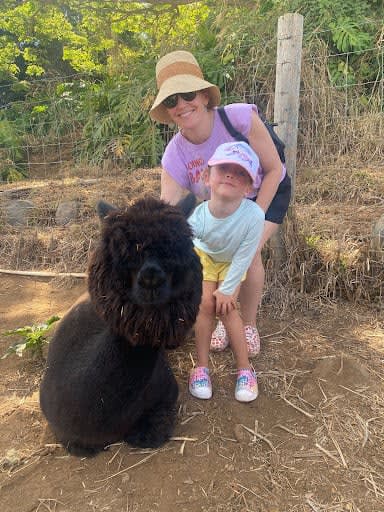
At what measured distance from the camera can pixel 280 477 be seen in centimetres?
224

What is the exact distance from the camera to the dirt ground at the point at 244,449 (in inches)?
83.5

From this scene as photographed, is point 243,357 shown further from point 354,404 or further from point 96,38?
point 96,38

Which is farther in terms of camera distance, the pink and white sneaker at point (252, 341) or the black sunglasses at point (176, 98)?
the pink and white sneaker at point (252, 341)

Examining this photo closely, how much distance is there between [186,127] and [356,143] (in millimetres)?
4259

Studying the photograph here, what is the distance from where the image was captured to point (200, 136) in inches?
115

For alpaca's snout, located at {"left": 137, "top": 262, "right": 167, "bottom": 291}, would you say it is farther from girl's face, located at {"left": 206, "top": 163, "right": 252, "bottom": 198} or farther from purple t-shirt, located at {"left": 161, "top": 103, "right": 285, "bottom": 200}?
purple t-shirt, located at {"left": 161, "top": 103, "right": 285, "bottom": 200}

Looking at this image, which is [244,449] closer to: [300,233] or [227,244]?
[227,244]

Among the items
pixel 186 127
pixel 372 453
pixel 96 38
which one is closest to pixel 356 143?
pixel 186 127

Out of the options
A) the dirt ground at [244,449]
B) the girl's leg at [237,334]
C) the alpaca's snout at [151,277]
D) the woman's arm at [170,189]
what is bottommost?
the dirt ground at [244,449]

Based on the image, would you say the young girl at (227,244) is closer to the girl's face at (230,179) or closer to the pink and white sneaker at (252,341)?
the girl's face at (230,179)

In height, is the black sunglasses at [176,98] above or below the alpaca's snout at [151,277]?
above

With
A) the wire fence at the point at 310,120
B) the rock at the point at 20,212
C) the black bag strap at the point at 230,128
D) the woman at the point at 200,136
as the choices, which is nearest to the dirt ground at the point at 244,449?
the woman at the point at 200,136

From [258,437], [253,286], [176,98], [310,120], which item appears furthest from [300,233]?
[310,120]

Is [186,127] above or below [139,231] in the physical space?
above
